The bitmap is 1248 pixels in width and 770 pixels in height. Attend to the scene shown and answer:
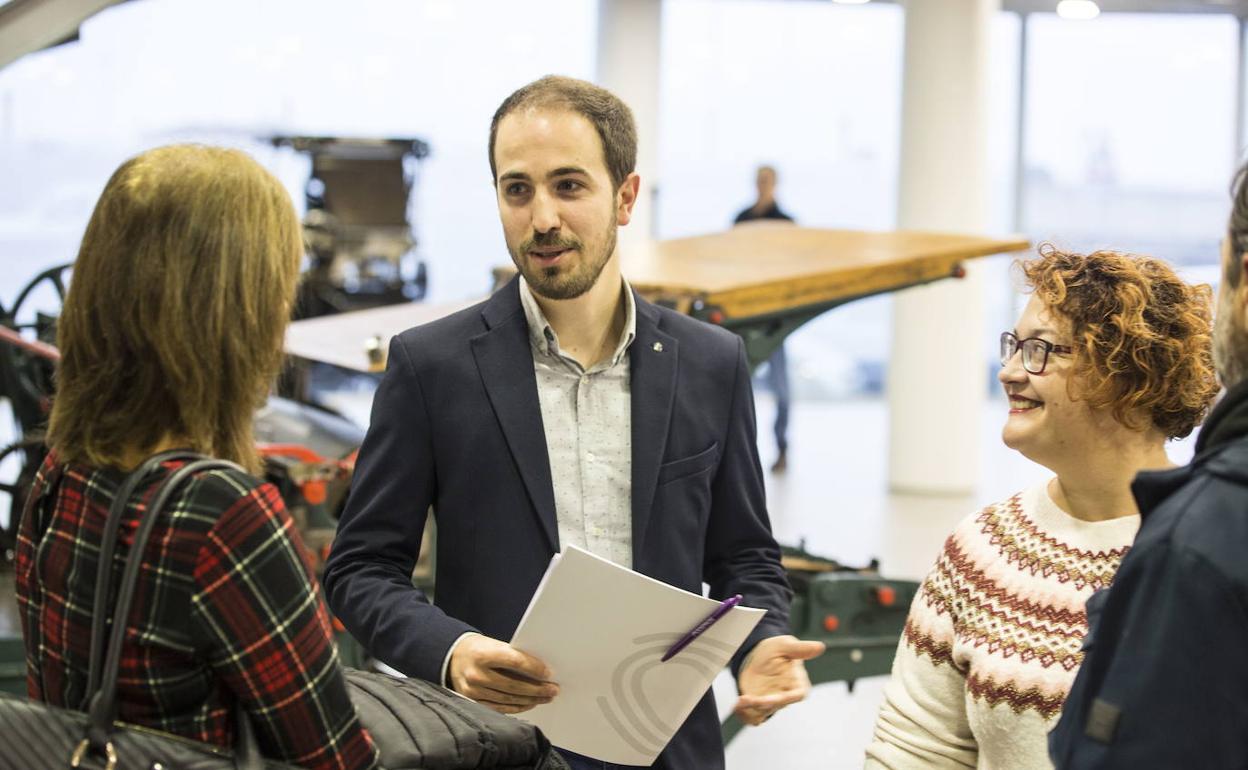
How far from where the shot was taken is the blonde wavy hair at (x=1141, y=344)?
6.33 ft

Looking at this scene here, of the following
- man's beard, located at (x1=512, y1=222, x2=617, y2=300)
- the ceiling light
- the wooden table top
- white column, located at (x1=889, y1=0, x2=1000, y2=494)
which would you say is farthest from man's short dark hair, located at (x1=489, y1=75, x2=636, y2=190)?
the ceiling light

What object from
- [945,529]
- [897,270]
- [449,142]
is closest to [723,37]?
[449,142]

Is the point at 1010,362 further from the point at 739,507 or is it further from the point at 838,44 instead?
the point at 838,44

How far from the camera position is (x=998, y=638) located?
6.28 ft

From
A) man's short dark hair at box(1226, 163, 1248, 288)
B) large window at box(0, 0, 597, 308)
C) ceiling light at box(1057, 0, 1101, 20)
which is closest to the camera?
man's short dark hair at box(1226, 163, 1248, 288)

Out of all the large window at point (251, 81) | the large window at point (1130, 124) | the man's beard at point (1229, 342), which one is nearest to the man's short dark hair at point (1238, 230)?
the man's beard at point (1229, 342)

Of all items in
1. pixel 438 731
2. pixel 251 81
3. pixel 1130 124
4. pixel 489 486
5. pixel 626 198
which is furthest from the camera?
pixel 1130 124

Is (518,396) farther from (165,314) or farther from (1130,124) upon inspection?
(1130,124)

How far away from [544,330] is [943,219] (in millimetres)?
7057

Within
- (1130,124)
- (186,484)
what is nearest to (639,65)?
(1130,124)

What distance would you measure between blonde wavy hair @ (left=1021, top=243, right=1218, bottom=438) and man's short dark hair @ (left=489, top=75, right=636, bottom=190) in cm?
63

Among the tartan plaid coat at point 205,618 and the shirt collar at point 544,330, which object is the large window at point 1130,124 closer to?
the shirt collar at point 544,330

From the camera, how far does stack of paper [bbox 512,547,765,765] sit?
1.77 m

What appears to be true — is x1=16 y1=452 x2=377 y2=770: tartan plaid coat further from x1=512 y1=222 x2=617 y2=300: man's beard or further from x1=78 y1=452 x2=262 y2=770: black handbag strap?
x1=512 y1=222 x2=617 y2=300: man's beard
